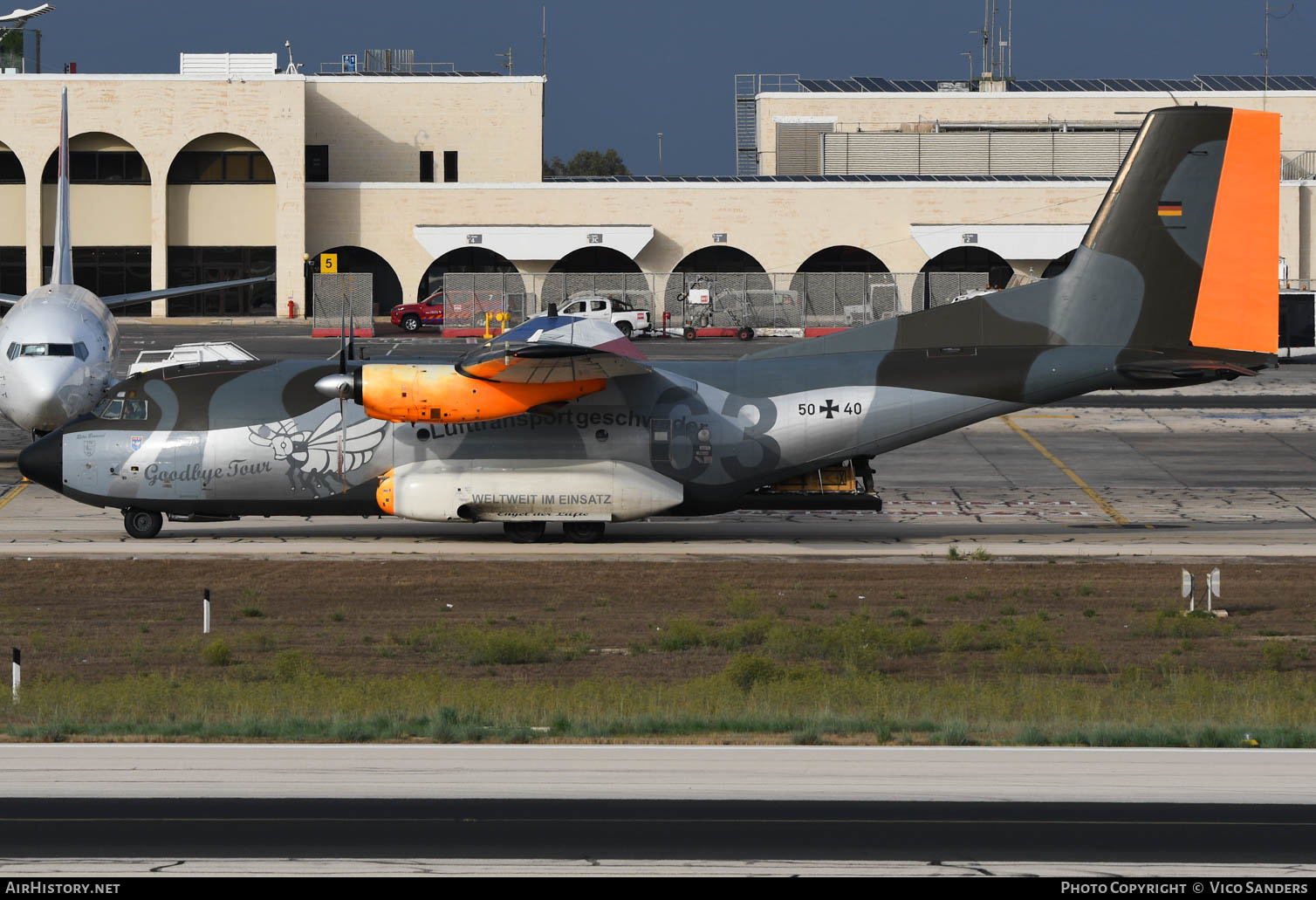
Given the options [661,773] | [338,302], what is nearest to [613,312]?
[338,302]

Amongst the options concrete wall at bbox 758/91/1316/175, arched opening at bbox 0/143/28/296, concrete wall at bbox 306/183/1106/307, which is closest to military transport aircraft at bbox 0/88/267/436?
→ concrete wall at bbox 306/183/1106/307

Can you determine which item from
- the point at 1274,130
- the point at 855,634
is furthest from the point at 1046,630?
Result: the point at 1274,130

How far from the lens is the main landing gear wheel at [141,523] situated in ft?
102

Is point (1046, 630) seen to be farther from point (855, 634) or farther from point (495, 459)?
point (495, 459)

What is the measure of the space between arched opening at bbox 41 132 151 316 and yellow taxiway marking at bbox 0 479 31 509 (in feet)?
172

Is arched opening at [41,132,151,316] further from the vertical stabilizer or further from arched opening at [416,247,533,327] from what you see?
the vertical stabilizer

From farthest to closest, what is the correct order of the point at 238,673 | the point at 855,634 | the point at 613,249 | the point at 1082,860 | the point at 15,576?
the point at 613,249 < the point at 15,576 < the point at 855,634 < the point at 238,673 < the point at 1082,860

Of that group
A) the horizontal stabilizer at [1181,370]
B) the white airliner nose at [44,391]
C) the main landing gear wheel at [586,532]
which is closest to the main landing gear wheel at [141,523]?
the white airliner nose at [44,391]

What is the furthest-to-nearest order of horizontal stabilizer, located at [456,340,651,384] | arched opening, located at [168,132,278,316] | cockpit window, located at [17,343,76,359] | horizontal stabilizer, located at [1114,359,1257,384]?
arched opening, located at [168,132,278,316] < cockpit window, located at [17,343,76,359] < horizontal stabilizer, located at [1114,359,1257,384] < horizontal stabilizer, located at [456,340,651,384]

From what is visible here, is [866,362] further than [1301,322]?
No

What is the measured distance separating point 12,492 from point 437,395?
14.1 meters

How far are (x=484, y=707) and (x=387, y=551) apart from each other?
40.1ft

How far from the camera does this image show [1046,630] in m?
23.3

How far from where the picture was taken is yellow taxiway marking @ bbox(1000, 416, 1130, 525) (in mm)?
34969
